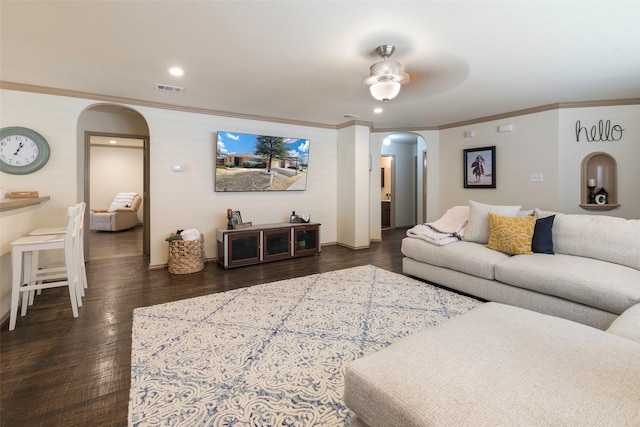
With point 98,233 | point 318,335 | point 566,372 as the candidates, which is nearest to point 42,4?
point 318,335

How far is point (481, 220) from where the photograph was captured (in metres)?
3.41

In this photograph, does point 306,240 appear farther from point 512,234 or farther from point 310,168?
point 512,234

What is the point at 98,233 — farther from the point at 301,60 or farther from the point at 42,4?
the point at 301,60

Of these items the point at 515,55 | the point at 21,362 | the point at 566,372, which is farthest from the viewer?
the point at 515,55

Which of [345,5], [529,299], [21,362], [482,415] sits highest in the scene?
[345,5]

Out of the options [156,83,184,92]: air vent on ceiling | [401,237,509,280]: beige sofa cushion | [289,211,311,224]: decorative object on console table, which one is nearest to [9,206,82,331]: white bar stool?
[156,83,184,92]: air vent on ceiling

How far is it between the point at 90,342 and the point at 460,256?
3.35 metres

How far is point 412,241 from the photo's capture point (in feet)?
12.1

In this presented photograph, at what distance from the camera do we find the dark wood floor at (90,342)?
154 cm

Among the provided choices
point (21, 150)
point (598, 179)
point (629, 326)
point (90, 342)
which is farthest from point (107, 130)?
point (598, 179)

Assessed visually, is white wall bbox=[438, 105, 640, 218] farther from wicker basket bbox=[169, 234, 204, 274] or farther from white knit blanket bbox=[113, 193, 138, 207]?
white knit blanket bbox=[113, 193, 138, 207]

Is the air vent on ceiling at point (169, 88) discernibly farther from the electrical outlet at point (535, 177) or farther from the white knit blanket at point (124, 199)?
the white knit blanket at point (124, 199)

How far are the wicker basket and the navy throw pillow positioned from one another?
3.95 meters

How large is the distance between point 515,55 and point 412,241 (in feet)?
7.06
